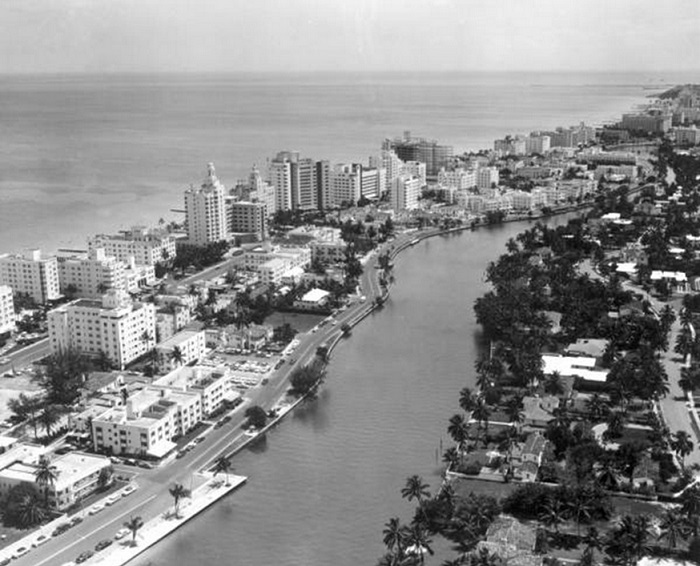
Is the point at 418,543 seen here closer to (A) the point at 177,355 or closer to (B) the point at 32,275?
(A) the point at 177,355

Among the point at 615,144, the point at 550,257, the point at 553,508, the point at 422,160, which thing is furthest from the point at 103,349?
the point at 615,144

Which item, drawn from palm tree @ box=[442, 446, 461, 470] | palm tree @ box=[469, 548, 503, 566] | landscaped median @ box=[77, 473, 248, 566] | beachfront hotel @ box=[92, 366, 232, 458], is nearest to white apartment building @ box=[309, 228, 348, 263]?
beachfront hotel @ box=[92, 366, 232, 458]

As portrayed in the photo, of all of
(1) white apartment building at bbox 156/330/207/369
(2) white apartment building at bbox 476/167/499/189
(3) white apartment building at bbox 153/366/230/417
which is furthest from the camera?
(2) white apartment building at bbox 476/167/499/189

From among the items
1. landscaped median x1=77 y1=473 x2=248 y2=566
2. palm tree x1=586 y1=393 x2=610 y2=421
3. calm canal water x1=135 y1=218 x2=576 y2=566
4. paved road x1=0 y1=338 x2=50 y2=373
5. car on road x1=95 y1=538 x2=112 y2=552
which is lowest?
calm canal water x1=135 y1=218 x2=576 y2=566

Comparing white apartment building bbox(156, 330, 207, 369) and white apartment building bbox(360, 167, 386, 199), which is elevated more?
white apartment building bbox(360, 167, 386, 199)

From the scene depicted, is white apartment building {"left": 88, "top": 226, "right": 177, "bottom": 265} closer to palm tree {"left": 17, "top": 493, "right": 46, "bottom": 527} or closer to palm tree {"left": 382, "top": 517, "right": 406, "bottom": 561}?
palm tree {"left": 17, "top": 493, "right": 46, "bottom": 527}

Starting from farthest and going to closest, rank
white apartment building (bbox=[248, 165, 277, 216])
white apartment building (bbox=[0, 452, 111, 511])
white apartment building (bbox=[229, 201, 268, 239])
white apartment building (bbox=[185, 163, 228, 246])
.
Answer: white apartment building (bbox=[248, 165, 277, 216]) → white apartment building (bbox=[229, 201, 268, 239]) → white apartment building (bbox=[185, 163, 228, 246]) → white apartment building (bbox=[0, 452, 111, 511])
